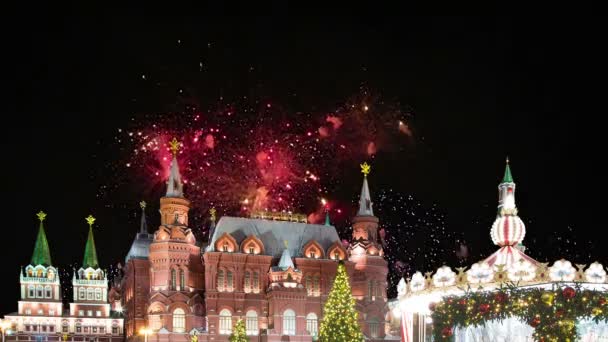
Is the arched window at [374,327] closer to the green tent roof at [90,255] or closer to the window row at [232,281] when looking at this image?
the window row at [232,281]

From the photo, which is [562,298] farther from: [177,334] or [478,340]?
A: [177,334]

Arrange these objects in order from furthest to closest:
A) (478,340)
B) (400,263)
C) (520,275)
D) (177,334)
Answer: (400,263)
(177,334)
(478,340)
(520,275)

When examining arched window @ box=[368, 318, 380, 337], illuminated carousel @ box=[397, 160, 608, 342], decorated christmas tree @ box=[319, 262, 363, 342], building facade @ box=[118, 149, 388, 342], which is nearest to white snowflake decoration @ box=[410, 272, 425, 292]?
illuminated carousel @ box=[397, 160, 608, 342]

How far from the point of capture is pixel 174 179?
62.8 m

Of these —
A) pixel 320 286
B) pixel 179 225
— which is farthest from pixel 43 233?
pixel 320 286

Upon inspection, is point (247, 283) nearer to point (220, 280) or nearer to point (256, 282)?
point (256, 282)

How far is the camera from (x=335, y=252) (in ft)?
217

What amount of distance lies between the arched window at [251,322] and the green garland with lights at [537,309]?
42961 millimetres

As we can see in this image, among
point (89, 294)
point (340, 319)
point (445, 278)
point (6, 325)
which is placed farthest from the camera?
point (89, 294)

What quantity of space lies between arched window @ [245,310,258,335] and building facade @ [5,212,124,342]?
2753 cm

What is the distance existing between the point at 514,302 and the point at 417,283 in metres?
5.47

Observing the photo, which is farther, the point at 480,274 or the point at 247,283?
the point at 247,283

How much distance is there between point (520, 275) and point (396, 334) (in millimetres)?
46418

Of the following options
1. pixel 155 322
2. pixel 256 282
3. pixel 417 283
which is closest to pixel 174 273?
pixel 155 322
